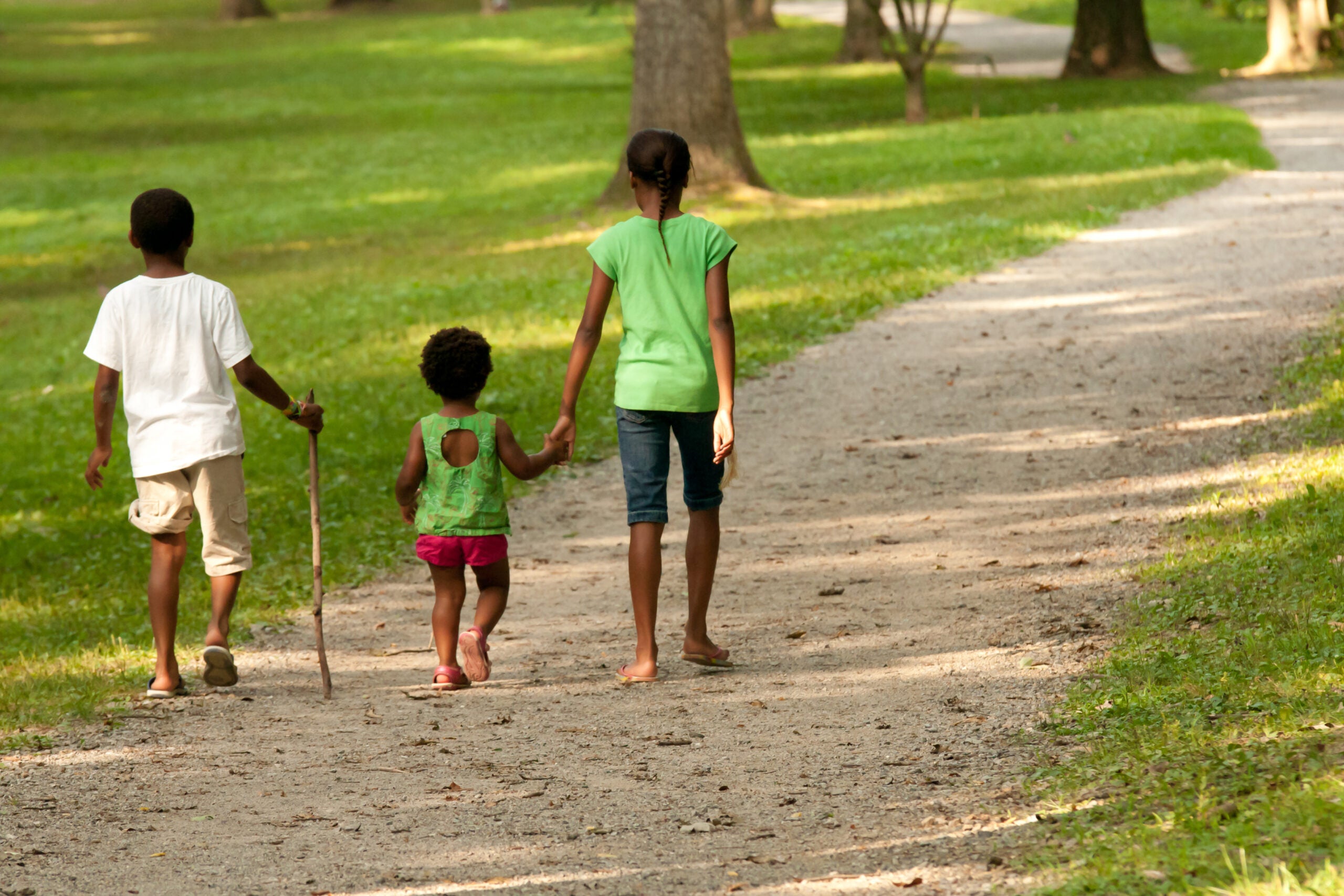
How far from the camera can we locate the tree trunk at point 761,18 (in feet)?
158

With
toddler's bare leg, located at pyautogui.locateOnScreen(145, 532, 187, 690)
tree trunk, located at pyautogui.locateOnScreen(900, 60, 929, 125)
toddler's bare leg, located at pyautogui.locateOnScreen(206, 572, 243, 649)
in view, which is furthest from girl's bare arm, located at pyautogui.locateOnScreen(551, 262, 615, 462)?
tree trunk, located at pyautogui.locateOnScreen(900, 60, 929, 125)

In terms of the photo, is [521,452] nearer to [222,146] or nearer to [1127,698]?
[1127,698]

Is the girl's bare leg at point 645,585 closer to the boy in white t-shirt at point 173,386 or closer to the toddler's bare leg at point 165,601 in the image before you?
the boy in white t-shirt at point 173,386

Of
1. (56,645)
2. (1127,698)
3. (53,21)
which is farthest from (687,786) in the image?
(53,21)

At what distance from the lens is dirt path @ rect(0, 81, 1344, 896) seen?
13.6ft

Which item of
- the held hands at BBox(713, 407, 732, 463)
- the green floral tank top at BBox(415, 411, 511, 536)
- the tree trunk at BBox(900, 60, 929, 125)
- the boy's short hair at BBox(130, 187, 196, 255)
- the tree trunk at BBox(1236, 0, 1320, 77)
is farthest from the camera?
the tree trunk at BBox(1236, 0, 1320, 77)

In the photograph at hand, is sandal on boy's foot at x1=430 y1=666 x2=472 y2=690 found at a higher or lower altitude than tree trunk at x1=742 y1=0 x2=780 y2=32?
lower

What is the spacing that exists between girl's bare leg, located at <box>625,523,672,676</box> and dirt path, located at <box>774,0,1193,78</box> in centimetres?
2727

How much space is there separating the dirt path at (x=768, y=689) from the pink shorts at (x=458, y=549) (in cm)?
53

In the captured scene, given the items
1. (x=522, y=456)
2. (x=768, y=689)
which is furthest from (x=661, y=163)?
(x=768, y=689)

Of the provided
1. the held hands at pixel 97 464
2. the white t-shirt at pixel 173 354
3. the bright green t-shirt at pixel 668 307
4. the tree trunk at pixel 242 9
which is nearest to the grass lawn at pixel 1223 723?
the bright green t-shirt at pixel 668 307

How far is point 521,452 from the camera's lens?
5656 millimetres

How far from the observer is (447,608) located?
575 cm

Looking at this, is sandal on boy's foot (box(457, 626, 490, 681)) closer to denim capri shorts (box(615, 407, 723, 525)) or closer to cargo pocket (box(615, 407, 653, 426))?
denim capri shorts (box(615, 407, 723, 525))
